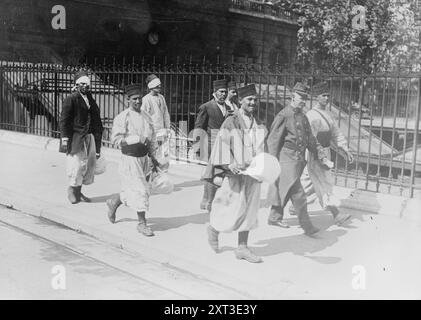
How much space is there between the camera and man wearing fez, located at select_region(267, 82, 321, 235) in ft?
22.5

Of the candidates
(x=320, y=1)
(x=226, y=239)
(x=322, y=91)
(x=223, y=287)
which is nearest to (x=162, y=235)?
(x=226, y=239)

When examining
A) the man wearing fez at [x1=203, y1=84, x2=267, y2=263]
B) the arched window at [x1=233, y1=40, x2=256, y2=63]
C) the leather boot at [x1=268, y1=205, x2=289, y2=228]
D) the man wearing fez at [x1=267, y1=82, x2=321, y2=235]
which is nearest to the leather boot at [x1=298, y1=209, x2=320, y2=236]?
the man wearing fez at [x1=267, y1=82, x2=321, y2=235]

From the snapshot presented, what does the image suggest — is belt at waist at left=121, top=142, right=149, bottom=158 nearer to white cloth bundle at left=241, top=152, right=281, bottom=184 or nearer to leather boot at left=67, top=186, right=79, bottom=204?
white cloth bundle at left=241, top=152, right=281, bottom=184

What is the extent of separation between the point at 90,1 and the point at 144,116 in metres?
21.3

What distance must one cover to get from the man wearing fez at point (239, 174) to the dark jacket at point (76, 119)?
3237mm

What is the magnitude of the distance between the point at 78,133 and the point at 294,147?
3.30m

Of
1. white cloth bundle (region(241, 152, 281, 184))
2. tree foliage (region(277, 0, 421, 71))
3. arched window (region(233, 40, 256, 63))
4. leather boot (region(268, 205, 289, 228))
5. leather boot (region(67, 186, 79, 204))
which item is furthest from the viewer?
arched window (region(233, 40, 256, 63))

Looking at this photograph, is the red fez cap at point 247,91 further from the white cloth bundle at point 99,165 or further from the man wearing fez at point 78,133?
the white cloth bundle at point 99,165

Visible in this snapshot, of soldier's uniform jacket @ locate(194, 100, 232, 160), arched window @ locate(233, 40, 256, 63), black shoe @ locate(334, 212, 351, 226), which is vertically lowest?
black shoe @ locate(334, 212, 351, 226)

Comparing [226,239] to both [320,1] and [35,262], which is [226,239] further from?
[320,1]

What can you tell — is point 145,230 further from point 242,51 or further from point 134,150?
point 242,51

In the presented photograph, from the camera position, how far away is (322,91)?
7.54 m

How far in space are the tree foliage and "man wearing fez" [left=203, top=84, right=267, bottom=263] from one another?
23544 mm

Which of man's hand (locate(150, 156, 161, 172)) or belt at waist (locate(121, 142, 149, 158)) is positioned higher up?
belt at waist (locate(121, 142, 149, 158))
